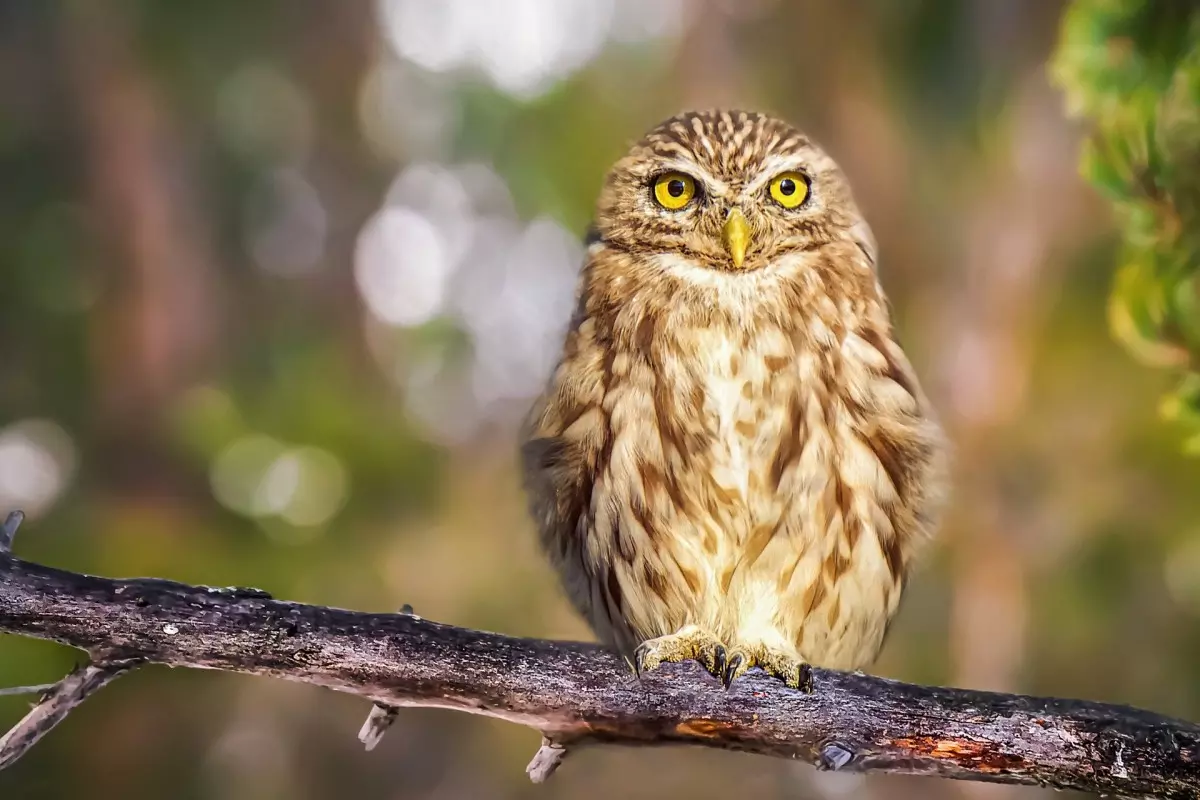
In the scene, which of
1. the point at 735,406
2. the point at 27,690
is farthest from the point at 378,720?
the point at 735,406

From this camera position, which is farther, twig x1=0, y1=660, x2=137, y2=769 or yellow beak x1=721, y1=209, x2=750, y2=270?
yellow beak x1=721, y1=209, x2=750, y2=270

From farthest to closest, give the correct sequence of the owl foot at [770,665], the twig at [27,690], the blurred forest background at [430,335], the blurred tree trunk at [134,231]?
the blurred tree trunk at [134,231]
the blurred forest background at [430,335]
the owl foot at [770,665]
the twig at [27,690]

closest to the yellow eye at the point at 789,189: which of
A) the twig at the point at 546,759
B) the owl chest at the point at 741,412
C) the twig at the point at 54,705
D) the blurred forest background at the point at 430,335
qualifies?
the owl chest at the point at 741,412

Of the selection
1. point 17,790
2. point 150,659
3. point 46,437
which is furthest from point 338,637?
point 46,437

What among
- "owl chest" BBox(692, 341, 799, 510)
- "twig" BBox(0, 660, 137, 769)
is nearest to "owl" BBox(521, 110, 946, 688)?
"owl chest" BBox(692, 341, 799, 510)

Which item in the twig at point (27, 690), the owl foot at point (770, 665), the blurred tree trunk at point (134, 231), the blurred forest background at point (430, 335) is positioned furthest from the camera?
the blurred tree trunk at point (134, 231)

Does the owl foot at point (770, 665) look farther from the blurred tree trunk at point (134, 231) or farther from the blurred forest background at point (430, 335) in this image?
the blurred tree trunk at point (134, 231)

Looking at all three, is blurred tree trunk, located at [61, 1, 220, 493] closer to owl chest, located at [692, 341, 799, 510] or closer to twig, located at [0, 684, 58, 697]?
twig, located at [0, 684, 58, 697]
